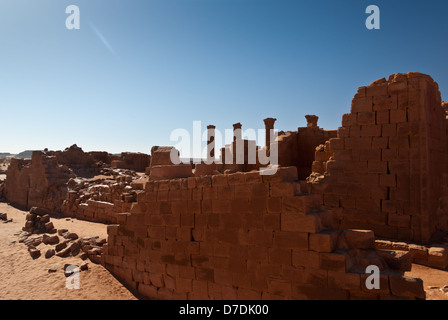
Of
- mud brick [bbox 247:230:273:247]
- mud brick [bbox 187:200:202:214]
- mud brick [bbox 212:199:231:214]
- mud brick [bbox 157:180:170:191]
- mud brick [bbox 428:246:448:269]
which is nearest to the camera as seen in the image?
mud brick [bbox 247:230:273:247]

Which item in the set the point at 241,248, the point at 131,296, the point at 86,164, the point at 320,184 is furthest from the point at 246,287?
the point at 86,164

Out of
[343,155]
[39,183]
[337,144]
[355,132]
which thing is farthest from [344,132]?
[39,183]

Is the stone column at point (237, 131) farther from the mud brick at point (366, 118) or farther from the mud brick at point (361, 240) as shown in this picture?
the mud brick at point (361, 240)

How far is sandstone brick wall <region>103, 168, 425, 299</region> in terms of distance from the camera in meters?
4.24

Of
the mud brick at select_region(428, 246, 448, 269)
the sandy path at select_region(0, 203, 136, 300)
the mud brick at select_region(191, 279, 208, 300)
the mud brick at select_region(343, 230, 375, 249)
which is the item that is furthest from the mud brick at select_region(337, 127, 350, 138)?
the sandy path at select_region(0, 203, 136, 300)

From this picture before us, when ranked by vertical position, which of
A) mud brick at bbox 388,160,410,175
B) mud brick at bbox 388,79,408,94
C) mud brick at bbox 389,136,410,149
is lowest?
mud brick at bbox 388,160,410,175

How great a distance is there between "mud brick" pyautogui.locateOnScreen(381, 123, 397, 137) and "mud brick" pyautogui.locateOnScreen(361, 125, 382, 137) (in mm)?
104

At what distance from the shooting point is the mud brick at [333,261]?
4090 millimetres

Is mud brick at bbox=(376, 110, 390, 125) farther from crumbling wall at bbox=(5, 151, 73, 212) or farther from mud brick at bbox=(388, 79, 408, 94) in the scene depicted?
crumbling wall at bbox=(5, 151, 73, 212)

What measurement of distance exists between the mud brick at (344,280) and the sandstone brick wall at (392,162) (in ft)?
15.5

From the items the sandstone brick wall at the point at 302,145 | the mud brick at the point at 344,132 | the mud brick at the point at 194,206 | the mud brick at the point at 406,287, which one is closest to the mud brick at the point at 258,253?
the mud brick at the point at 194,206

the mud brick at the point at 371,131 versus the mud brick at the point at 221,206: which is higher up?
the mud brick at the point at 371,131

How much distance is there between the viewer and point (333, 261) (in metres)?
4.16

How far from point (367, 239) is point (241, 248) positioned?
6.96 ft
